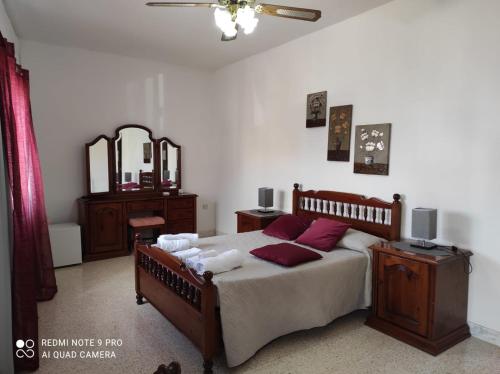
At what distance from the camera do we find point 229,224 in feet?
19.1

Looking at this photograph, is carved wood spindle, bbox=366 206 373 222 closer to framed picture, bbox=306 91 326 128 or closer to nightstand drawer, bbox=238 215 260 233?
framed picture, bbox=306 91 326 128

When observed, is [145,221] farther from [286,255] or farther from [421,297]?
[421,297]

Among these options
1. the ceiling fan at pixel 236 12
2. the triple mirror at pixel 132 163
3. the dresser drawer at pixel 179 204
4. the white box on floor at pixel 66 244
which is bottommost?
the white box on floor at pixel 66 244

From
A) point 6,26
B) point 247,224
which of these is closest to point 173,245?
point 247,224

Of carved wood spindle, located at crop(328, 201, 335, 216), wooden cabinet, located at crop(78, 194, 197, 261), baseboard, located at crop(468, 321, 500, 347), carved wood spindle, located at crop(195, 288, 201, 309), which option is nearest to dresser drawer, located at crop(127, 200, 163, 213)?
wooden cabinet, located at crop(78, 194, 197, 261)

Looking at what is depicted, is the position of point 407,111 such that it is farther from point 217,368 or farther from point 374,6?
point 217,368

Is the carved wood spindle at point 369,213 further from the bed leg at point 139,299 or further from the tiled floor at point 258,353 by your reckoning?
the bed leg at point 139,299

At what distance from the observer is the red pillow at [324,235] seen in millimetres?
3285

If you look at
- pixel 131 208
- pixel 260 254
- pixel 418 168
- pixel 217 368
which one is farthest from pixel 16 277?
pixel 418 168

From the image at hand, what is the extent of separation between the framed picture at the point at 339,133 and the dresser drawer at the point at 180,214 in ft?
8.47

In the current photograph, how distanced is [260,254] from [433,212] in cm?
146

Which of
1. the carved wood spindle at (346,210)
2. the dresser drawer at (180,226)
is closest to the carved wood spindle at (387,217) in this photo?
the carved wood spindle at (346,210)

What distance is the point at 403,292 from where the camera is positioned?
2791mm

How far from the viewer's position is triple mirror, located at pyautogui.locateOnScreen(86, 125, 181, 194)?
4.93m
